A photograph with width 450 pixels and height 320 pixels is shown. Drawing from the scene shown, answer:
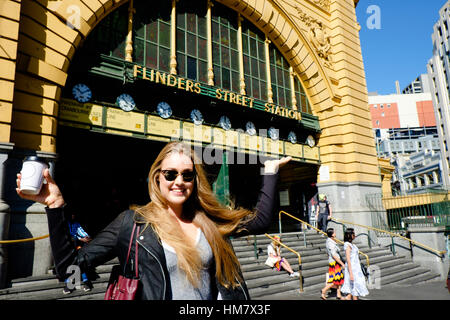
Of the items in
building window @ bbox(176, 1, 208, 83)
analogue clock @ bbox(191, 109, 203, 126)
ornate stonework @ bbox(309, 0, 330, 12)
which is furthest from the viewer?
ornate stonework @ bbox(309, 0, 330, 12)

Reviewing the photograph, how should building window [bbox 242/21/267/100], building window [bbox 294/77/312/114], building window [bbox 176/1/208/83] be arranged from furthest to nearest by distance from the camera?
1. building window [bbox 294/77/312/114]
2. building window [bbox 242/21/267/100]
3. building window [bbox 176/1/208/83]

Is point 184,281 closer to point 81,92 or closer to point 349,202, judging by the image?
point 81,92

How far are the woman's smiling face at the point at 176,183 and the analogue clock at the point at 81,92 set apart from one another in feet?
30.0

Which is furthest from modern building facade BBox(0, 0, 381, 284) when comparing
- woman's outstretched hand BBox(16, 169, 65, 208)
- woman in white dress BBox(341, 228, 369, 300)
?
woman in white dress BBox(341, 228, 369, 300)

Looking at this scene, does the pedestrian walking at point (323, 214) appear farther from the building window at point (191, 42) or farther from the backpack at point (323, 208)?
the building window at point (191, 42)

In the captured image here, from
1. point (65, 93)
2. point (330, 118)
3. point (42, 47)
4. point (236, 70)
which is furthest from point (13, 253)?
point (330, 118)

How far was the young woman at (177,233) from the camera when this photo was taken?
171cm

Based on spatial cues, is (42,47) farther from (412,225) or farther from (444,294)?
(412,225)

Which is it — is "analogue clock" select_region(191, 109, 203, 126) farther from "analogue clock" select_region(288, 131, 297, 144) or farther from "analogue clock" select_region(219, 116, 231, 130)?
"analogue clock" select_region(288, 131, 297, 144)

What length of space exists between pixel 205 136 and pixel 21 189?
11.4 metres

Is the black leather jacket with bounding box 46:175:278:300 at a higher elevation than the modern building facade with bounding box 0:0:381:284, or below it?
below

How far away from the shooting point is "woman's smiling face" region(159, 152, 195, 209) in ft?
6.97

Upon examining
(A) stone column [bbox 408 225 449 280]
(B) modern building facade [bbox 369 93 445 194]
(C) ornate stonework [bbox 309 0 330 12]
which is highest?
(B) modern building facade [bbox 369 93 445 194]

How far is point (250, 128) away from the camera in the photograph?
577 inches
